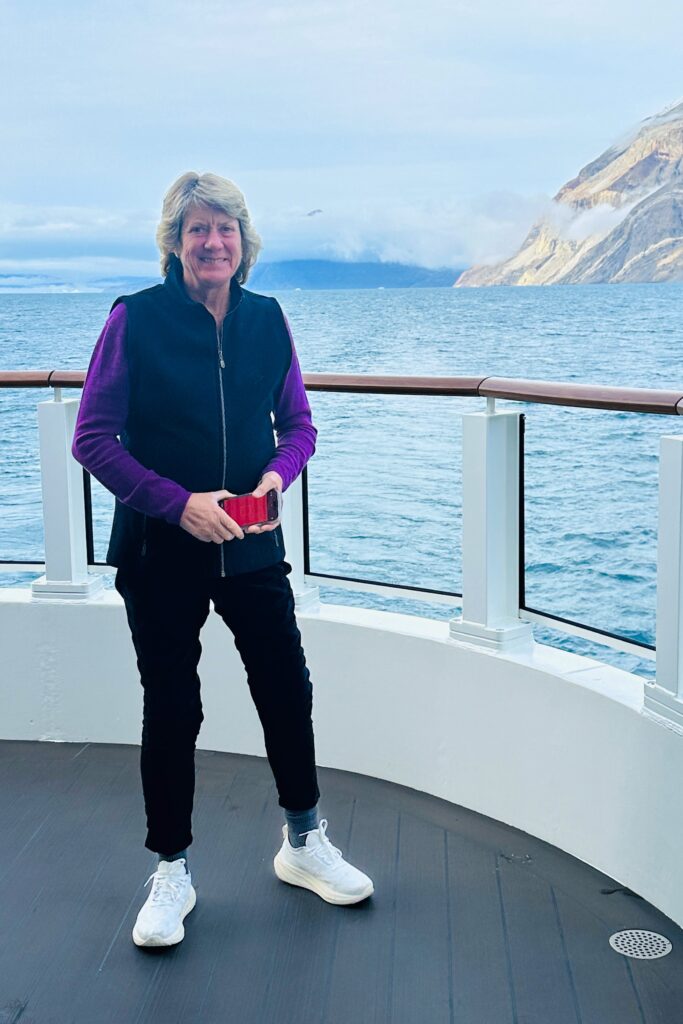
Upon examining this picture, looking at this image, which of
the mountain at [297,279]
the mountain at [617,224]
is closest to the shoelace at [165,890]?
the mountain at [297,279]

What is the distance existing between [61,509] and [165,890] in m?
1.17

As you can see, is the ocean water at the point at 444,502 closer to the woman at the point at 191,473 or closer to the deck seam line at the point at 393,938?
the woman at the point at 191,473

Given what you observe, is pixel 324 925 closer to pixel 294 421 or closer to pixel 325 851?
pixel 325 851

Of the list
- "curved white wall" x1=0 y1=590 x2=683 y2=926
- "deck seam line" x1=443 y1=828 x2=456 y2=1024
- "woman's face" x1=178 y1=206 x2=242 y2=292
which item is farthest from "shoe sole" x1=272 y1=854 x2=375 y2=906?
"woman's face" x1=178 y1=206 x2=242 y2=292

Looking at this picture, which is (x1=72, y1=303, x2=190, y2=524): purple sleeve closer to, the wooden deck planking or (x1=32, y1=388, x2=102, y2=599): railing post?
the wooden deck planking

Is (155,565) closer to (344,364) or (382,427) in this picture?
(382,427)

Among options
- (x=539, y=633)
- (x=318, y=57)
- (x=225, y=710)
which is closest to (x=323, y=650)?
(x=225, y=710)

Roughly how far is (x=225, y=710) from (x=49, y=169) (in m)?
35.6

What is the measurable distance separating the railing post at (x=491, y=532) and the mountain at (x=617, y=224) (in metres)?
35.4

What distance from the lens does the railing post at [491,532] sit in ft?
8.21

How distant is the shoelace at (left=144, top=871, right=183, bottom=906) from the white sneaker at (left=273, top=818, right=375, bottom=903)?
8.9 inches

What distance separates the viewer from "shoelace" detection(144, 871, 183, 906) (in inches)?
82.6


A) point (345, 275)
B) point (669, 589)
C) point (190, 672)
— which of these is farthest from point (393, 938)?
point (345, 275)

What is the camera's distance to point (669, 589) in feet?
6.84
